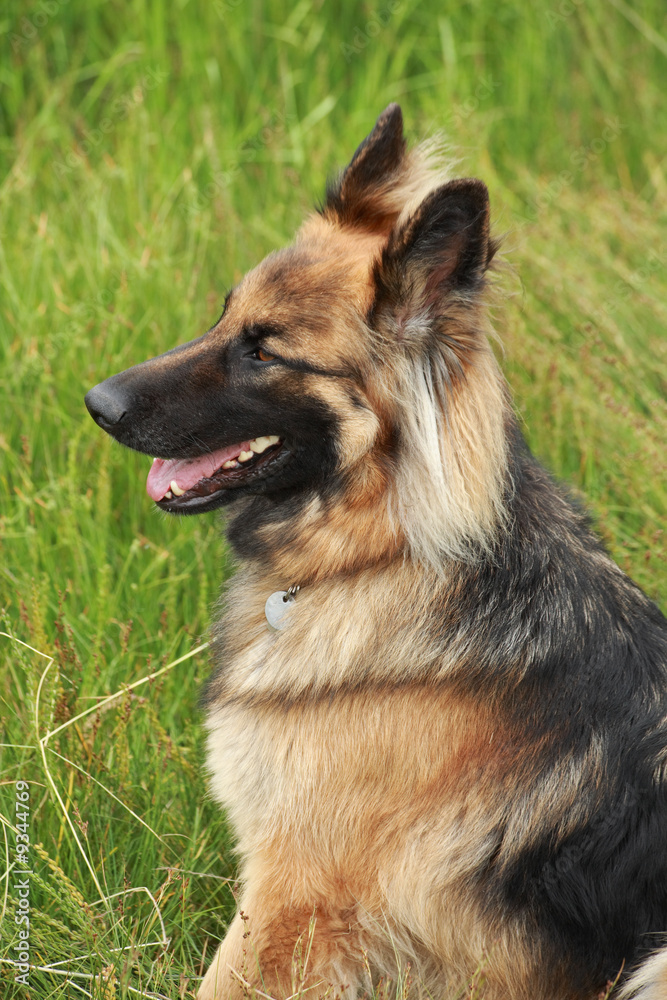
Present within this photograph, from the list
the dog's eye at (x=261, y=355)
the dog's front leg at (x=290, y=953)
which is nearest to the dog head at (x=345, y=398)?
the dog's eye at (x=261, y=355)

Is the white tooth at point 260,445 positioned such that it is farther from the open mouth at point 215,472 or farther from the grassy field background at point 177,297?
the grassy field background at point 177,297

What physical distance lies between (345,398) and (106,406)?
0.71 metres

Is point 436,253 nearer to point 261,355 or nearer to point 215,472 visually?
point 261,355

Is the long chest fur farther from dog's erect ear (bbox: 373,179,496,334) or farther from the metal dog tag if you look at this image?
dog's erect ear (bbox: 373,179,496,334)

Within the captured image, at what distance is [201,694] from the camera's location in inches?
117

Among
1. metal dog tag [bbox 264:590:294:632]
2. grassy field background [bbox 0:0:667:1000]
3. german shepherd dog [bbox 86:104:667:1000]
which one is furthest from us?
grassy field background [bbox 0:0:667:1000]

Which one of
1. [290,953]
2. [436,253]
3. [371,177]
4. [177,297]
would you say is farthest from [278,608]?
[177,297]

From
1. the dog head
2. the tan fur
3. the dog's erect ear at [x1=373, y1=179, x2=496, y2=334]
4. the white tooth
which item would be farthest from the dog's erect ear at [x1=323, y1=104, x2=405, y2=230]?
the tan fur

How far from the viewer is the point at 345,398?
252 cm

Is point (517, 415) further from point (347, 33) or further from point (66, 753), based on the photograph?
point (347, 33)

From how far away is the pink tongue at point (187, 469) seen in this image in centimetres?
268

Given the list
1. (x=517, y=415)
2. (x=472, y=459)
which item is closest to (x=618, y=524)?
(x=517, y=415)

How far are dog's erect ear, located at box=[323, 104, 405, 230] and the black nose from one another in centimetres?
91

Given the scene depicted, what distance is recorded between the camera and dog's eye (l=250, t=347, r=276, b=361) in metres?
2.58
